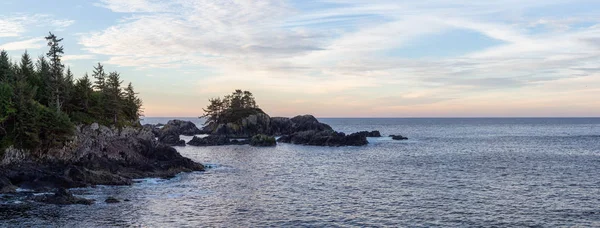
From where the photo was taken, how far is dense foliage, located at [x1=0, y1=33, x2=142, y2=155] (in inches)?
2453

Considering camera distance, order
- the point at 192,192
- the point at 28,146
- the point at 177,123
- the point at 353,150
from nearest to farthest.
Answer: the point at 192,192 → the point at 28,146 → the point at 353,150 → the point at 177,123

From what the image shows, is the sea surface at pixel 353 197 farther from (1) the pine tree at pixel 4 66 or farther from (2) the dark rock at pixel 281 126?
(2) the dark rock at pixel 281 126

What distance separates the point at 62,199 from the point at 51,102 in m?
30.3

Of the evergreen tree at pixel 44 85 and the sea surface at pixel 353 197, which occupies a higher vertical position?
the evergreen tree at pixel 44 85

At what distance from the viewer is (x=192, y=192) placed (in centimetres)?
5506

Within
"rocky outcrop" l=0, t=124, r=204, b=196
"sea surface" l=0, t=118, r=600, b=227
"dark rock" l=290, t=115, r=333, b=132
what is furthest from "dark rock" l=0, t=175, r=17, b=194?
"dark rock" l=290, t=115, r=333, b=132

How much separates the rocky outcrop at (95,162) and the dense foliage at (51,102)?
194cm

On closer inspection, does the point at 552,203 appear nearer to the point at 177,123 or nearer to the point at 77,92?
the point at 77,92

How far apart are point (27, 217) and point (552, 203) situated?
49325mm

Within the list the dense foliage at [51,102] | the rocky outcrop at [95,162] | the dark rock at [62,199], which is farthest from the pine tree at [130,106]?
the dark rock at [62,199]

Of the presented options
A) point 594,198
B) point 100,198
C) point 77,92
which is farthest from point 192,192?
point 594,198

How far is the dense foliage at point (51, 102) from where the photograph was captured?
204 feet

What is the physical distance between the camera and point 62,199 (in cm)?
4606

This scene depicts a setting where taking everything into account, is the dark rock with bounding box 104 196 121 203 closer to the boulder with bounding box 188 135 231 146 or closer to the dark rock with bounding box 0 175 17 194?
the dark rock with bounding box 0 175 17 194
